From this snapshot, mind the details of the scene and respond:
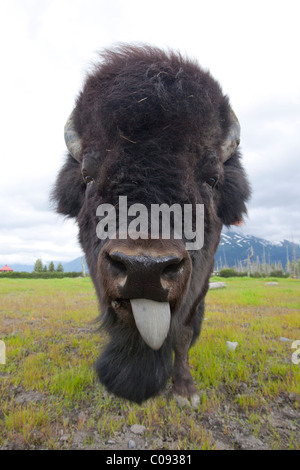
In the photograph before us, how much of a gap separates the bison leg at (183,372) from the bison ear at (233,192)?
142 centimetres

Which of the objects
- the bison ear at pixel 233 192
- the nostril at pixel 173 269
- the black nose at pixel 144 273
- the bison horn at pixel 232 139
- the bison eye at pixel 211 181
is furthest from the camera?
the bison ear at pixel 233 192

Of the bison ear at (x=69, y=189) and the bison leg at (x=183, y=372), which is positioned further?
the bison ear at (x=69, y=189)

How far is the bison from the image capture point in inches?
59.2

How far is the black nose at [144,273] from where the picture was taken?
136 centimetres

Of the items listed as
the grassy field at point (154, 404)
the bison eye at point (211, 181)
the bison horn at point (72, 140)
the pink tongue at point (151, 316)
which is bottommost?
the grassy field at point (154, 404)

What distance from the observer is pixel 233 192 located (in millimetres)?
2977

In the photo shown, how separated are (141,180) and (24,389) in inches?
101

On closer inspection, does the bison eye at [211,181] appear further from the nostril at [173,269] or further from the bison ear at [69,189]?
the bison ear at [69,189]

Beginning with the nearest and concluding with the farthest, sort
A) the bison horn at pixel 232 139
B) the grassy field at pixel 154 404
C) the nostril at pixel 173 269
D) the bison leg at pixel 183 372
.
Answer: the nostril at pixel 173 269
the grassy field at pixel 154 404
the bison leg at pixel 183 372
the bison horn at pixel 232 139

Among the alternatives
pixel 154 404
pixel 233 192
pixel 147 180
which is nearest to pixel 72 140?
pixel 147 180

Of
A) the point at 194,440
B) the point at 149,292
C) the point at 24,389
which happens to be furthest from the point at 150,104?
the point at 24,389

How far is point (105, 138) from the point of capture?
2.04 meters

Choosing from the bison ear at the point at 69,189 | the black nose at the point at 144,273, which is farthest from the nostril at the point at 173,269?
the bison ear at the point at 69,189
